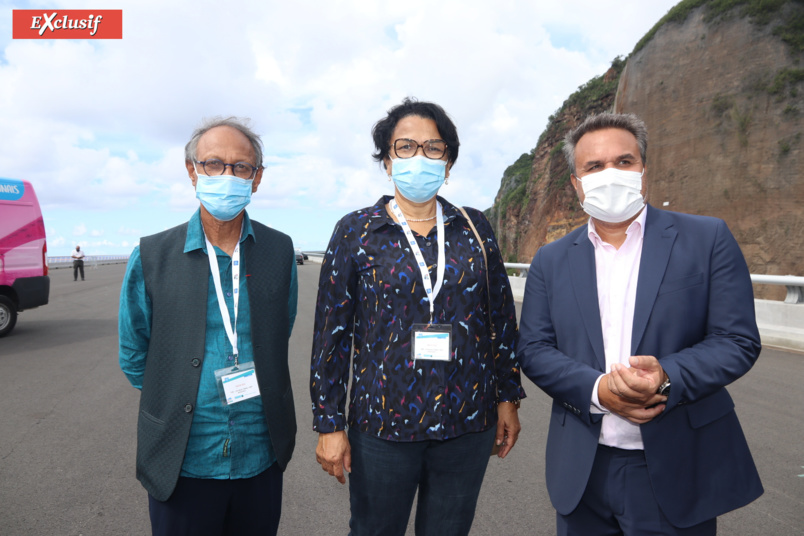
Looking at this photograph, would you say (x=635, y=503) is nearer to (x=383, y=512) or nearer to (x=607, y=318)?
(x=607, y=318)

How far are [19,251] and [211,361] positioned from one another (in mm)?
9789

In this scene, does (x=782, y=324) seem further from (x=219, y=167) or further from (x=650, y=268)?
(x=219, y=167)

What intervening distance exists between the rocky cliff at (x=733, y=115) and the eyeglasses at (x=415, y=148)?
67.8 ft

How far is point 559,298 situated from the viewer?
204 cm

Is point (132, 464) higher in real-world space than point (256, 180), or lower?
lower

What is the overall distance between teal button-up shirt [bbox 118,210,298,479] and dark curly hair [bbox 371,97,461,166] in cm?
84

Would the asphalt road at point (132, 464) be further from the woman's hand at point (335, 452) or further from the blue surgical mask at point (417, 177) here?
the blue surgical mask at point (417, 177)

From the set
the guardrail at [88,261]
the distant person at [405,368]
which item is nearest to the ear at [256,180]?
the distant person at [405,368]

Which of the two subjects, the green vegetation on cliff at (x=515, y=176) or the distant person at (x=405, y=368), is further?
the green vegetation on cliff at (x=515, y=176)

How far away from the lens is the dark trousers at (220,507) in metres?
2.05

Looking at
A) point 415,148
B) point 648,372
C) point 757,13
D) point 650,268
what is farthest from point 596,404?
point 757,13

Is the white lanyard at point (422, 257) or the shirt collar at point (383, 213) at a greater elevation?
the shirt collar at point (383, 213)

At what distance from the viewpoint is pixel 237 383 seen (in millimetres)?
2098

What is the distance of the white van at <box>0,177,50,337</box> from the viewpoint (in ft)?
30.7
